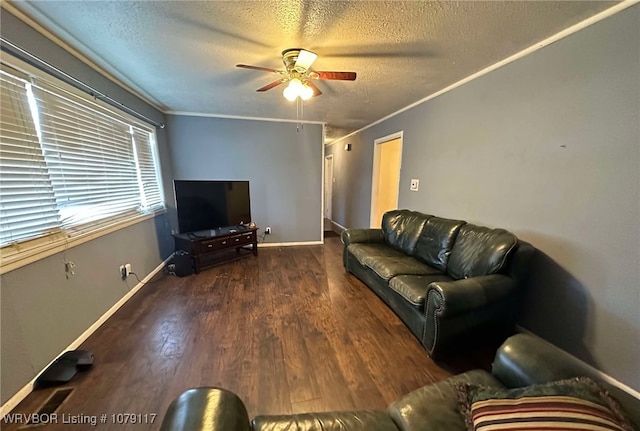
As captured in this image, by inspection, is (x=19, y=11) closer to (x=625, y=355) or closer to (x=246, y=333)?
(x=246, y=333)

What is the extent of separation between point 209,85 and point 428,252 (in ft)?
10.2

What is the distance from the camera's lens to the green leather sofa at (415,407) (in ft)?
2.55

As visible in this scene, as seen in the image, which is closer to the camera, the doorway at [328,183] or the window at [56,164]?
the window at [56,164]

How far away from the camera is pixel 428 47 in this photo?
1979mm

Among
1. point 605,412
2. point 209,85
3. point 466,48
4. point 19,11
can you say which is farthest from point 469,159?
point 19,11

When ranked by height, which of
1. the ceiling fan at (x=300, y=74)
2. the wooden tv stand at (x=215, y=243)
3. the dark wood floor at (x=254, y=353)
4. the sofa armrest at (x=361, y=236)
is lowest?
the dark wood floor at (x=254, y=353)

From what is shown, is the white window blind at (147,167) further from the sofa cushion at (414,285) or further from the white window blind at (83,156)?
the sofa cushion at (414,285)

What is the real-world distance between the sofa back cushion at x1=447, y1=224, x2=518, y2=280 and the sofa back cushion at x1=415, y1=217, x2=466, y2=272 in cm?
6

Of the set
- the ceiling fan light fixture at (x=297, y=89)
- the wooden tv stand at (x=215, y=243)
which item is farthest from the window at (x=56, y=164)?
the ceiling fan light fixture at (x=297, y=89)

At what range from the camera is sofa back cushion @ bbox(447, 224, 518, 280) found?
1936 millimetres

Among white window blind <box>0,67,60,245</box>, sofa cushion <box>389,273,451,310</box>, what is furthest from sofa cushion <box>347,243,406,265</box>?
white window blind <box>0,67,60,245</box>

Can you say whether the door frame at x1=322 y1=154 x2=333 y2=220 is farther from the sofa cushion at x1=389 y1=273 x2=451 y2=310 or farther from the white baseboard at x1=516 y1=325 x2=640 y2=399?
the white baseboard at x1=516 y1=325 x2=640 y2=399

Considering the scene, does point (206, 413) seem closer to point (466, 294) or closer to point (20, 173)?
point (466, 294)

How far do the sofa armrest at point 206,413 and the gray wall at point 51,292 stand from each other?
1.50 metres
